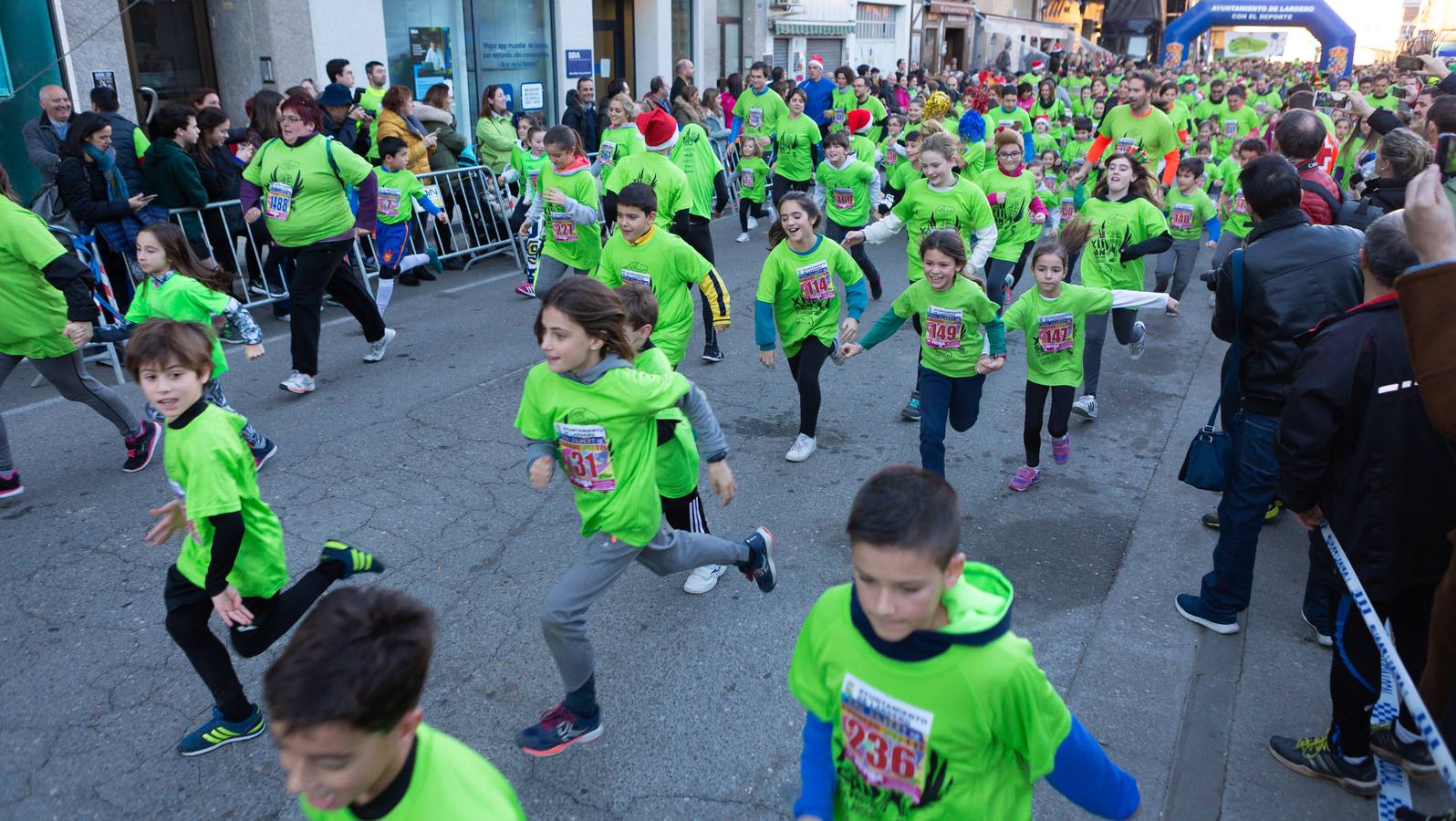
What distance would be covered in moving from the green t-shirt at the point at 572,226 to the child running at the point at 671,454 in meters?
2.99

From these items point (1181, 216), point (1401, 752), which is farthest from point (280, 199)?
point (1181, 216)

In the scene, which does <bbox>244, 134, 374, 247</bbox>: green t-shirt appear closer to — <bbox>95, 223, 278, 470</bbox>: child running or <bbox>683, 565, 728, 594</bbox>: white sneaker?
<bbox>95, 223, 278, 470</bbox>: child running

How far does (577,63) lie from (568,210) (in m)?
12.0

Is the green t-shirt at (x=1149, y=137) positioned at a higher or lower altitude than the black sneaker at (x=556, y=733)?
higher

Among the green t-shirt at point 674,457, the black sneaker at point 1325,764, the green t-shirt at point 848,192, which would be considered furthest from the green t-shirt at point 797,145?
the black sneaker at point 1325,764

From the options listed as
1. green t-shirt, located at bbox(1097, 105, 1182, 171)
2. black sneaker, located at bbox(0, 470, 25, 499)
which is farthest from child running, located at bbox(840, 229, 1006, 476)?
green t-shirt, located at bbox(1097, 105, 1182, 171)

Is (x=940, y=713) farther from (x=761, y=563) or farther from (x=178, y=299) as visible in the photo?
(x=178, y=299)

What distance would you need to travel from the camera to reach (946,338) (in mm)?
5484

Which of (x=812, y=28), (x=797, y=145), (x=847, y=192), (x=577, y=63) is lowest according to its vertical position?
(x=847, y=192)

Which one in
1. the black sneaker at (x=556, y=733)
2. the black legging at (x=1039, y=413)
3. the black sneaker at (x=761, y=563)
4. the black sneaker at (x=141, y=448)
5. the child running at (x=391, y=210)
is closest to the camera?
the black sneaker at (x=556, y=733)

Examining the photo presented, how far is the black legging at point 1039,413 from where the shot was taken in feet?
Result: 19.1

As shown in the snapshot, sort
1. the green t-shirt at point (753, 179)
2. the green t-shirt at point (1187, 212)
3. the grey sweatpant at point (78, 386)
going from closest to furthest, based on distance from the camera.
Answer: the grey sweatpant at point (78, 386) → the green t-shirt at point (1187, 212) → the green t-shirt at point (753, 179)

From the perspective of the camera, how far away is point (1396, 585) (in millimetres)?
3088

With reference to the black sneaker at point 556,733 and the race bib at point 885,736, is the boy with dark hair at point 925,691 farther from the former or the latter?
the black sneaker at point 556,733
